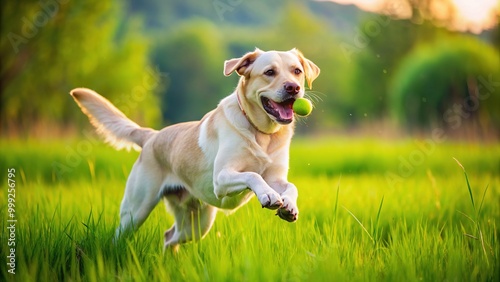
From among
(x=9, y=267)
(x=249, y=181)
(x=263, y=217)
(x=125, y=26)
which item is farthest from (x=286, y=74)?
(x=125, y=26)

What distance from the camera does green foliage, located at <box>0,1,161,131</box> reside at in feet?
59.5

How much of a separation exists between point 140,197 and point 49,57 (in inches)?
625

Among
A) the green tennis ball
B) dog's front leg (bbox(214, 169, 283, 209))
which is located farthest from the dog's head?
dog's front leg (bbox(214, 169, 283, 209))

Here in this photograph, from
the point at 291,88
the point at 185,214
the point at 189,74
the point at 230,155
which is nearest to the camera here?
the point at 291,88

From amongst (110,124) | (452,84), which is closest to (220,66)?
(452,84)

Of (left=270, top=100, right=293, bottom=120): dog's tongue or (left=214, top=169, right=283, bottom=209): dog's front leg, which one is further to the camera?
(left=270, top=100, right=293, bottom=120): dog's tongue

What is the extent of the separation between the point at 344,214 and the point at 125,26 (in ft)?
142

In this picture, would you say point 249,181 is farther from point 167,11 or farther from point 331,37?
point 167,11

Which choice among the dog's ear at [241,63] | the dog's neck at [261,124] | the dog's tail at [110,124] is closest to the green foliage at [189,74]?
the dog's tail at [110,124]

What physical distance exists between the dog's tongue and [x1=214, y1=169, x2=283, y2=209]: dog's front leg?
0.62 metres

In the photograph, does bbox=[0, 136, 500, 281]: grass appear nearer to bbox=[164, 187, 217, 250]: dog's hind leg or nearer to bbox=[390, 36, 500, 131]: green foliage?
bbox=[164, 187, 217, 250]: dog's hind leg

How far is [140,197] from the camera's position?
5391 mm

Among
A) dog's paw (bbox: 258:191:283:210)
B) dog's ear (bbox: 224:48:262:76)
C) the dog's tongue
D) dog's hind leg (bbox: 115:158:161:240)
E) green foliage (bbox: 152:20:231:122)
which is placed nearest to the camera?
dog's paw (bbox: 258:191:283:210)

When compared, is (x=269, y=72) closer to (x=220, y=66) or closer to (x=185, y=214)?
(x=185, y=214)
